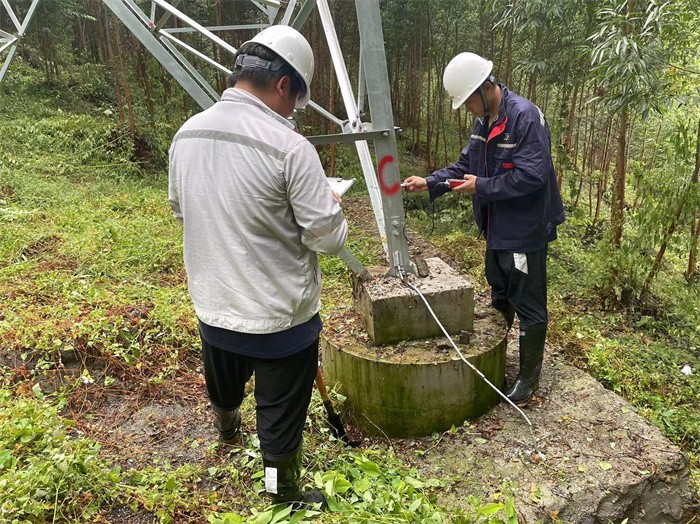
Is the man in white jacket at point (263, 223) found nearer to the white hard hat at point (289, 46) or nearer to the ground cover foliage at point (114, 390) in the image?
the white hard hat at point (289, 46)

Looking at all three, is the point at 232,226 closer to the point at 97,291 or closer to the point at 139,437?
the point at 139,437

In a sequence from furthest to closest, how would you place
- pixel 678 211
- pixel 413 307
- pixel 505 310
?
pixel 678 211, pixel 505 310, pixel 413 307

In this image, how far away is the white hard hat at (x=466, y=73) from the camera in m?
2.82

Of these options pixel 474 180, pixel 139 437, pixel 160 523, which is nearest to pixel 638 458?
pixel 474 180

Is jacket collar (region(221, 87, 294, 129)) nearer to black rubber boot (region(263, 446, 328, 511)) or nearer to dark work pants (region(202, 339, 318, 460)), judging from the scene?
dark work pants (region(202, 339, 318, 460))

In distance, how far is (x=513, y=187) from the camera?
285 cm

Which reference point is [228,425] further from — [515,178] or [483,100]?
[483,100]

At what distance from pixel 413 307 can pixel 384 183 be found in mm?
771

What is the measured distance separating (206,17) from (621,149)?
35.1ft

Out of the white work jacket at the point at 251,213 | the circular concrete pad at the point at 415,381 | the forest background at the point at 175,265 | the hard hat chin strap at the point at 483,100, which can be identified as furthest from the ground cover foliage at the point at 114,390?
the hard hat chin strap at the point at 483,100

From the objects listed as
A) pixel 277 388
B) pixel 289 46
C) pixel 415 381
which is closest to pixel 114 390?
pixel 277 388

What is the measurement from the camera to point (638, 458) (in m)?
2.84

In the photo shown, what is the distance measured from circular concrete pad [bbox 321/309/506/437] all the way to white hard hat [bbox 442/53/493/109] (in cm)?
149

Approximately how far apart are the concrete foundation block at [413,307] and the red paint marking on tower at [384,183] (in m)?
0.60
